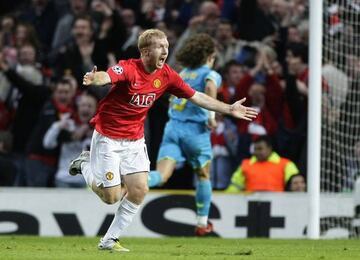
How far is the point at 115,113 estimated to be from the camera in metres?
10.3

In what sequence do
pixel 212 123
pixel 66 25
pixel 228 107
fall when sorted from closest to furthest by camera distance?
pixel 228 107
pixel 212 123
pixel 66 25

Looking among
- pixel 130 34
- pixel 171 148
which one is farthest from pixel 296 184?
pixel 130 34

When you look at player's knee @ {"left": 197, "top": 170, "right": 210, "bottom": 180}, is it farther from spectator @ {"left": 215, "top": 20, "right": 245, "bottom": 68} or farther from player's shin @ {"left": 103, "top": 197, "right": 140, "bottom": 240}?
spectator @ {"left": 215, "top": 20, "right": 245, "bottom": 68}

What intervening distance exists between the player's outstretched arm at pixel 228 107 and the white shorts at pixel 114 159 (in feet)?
2.44

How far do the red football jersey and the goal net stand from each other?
5962 millimetres

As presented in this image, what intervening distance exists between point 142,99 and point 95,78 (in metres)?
1.15

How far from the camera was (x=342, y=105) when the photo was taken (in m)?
16.1

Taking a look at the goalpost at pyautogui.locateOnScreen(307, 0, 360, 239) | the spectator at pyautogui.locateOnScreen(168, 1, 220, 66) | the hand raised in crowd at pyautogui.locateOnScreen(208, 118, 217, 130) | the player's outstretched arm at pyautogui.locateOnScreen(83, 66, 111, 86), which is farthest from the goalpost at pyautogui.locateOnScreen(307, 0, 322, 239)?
the player's outstretched arm at pyautogui.locateOnScreen(83, 66, 111, 86)

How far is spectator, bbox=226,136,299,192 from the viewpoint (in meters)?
15.7

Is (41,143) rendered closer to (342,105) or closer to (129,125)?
(342,105)

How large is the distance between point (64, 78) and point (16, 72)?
80cm

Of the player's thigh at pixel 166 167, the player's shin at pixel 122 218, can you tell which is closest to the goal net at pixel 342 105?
the player's thigh at pixel 166 167

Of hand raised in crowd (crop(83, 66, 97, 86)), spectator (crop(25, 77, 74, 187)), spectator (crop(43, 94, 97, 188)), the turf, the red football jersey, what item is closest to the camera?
hand raised in crowd (crop(83, 66, 97, 86))

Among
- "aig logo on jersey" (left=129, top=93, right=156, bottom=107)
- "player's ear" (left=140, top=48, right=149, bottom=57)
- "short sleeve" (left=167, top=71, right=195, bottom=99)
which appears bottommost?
"aig logo on jersey" (left=129, top=93, right=156, bottom=107)
